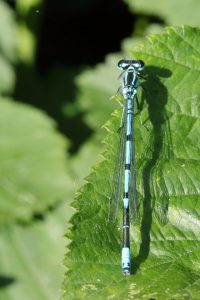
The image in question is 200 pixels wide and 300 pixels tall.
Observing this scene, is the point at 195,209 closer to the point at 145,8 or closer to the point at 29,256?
the point at 29,256

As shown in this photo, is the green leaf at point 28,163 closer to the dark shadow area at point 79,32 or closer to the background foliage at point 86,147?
the background foliage at point 86,147

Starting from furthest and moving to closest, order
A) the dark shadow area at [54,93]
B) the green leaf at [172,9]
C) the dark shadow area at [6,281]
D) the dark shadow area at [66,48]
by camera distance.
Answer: the dark shadow area at [66,48] → the dark shadow area at [54,93] → the green leaf at [172,9] → the dark shadow area at [6,281]

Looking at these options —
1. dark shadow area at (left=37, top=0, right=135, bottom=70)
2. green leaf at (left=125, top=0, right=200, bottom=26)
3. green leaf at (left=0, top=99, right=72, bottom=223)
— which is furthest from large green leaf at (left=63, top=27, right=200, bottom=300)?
dark shadow area at (left=37, top=0, right=135, bottom=70)

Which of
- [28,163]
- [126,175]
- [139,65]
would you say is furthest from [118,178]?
[28,163]

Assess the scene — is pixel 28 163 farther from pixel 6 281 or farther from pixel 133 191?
pixel 133 191

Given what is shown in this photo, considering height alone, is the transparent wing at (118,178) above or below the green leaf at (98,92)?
below

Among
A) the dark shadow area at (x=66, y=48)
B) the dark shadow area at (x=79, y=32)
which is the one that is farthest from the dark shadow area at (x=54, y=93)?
the dark shadow area at (x=79, y=32)

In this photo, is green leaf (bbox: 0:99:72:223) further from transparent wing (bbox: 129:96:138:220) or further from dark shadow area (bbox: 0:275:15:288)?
transparent wing (bbox: 129:96:138:220)

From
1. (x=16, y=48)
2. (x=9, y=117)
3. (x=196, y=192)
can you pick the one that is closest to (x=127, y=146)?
(x=196, y=192)
